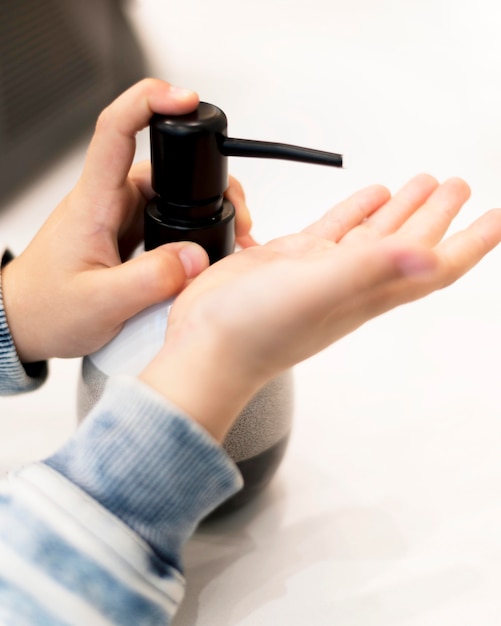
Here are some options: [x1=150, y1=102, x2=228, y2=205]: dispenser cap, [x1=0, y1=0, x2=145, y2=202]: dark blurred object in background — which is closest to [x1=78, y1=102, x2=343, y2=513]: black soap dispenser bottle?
[x1=150, y1=102, x2=228, y2=205]: dispenser cap

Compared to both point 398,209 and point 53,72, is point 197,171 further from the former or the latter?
point 53,72

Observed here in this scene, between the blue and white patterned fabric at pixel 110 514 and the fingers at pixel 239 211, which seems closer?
the blue and white patterned fabric at pixel 110 514

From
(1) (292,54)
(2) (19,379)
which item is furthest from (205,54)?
(2) (19,379)

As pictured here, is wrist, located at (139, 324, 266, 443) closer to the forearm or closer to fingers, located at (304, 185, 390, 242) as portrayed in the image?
the forearm

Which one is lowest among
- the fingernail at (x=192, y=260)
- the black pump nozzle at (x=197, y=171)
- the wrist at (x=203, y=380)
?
the wrist at (x=203, y=380)

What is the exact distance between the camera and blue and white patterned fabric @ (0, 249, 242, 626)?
0.26 meters

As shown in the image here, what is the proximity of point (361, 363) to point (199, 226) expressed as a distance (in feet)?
0.61

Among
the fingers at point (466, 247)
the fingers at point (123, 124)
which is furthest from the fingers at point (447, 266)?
the fingers at point (123, 124)

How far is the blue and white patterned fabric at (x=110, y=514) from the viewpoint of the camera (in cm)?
26

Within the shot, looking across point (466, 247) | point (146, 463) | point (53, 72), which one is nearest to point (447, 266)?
point (466, 247)

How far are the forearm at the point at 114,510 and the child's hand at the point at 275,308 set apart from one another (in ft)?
0.04

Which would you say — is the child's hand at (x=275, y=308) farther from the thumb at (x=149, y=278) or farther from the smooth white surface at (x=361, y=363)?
the smooth white surface at (x=361, y=363)

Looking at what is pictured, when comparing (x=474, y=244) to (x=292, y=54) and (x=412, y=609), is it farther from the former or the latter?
(x=292, y=54)

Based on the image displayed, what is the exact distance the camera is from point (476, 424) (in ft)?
1.42
